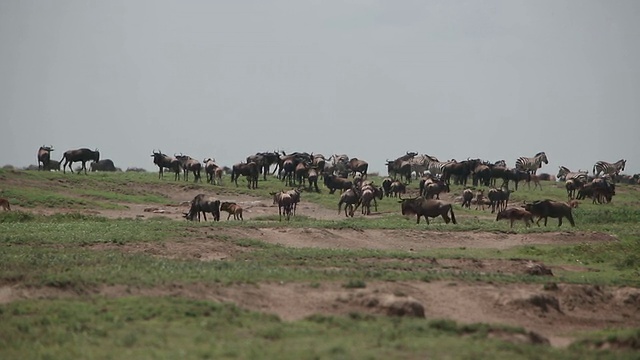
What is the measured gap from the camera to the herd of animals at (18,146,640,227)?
44.8m

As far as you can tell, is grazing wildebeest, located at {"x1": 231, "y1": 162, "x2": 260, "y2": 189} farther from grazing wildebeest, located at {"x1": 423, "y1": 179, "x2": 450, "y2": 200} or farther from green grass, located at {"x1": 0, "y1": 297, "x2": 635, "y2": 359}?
green grass, located at {"x1": 0, "y1": 297, "x2": 635, "y2": 359}

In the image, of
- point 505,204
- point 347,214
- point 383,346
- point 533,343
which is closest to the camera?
point 383,346

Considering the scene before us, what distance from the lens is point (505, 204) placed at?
57.4m

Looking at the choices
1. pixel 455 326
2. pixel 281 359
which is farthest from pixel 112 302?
pixel 455 326

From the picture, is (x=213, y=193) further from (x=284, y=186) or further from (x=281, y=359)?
(x=281, y=359)

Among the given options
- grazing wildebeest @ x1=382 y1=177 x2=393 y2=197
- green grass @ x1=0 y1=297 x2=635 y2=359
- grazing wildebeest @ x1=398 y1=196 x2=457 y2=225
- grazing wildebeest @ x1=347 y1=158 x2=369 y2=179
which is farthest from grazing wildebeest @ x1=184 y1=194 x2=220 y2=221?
grazing wildebeest @ x1=347 y1=158 x2=369 y2=179

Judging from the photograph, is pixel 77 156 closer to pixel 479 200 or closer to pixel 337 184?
pixel 337 184

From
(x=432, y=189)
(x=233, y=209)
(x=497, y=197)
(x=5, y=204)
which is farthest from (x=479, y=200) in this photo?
(x=5, y=204)

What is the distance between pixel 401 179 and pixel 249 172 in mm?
12927

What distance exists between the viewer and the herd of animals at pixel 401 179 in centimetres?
4481

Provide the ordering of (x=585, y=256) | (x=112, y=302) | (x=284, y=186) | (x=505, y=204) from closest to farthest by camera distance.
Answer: (x=112, y=302) → (x=585, y=256) → (x=505, y=204) → (x=284, y=186)

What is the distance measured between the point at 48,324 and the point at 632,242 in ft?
78.1

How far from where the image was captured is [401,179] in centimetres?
7256

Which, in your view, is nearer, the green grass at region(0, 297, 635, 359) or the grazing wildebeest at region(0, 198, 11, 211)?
the green grass at region(0, 297, 635, 359)
